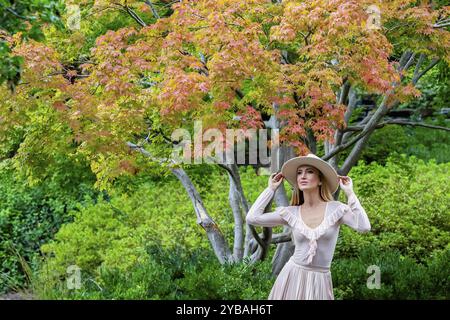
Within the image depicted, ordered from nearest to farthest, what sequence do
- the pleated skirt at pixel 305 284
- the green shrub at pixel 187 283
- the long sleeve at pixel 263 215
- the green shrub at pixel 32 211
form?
the pleated skirt at pixel 305 284 → the long sleeve at pixel 263 215 → the green shrub at pixel 187 283 → the green shrub at pixel 32 211

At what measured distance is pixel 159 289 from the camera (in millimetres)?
7695

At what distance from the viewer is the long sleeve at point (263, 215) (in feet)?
18.9

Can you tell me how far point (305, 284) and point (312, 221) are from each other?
0.43 meters

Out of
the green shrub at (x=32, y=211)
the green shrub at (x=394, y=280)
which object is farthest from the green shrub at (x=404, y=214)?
the green shrub at (x=32, y=211)

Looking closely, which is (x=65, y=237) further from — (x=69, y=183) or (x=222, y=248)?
(x=222, y=248)

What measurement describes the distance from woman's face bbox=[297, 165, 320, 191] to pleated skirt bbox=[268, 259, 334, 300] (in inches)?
21.4

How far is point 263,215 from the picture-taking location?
5.84m

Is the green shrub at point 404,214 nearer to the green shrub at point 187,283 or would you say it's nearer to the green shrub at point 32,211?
the green shrub at point 187,283

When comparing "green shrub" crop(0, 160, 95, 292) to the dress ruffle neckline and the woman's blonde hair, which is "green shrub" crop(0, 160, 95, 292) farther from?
the dress ruffle neckline

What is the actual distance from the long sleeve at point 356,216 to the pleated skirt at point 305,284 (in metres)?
0.41

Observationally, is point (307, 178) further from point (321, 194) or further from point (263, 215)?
point (263, 215)

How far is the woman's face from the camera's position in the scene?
571 centimetres

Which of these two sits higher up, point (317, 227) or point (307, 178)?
point (307, 178)

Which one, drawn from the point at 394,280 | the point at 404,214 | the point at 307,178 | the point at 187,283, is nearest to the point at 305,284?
the point at 307,178
